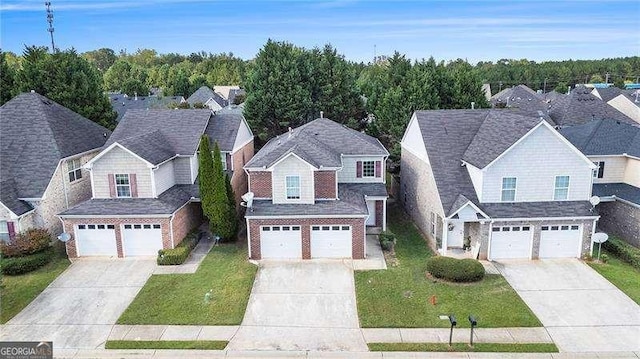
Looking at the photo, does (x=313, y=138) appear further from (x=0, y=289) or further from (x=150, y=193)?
(x=0, y=289)

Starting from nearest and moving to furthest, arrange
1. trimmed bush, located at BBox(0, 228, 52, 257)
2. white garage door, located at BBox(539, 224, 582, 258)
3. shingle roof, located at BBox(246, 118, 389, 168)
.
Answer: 1. trimmed bush, located at BBox(0, 228, 52, 257)
2. white garage door, located at BBox(539, 224, 582, 258)
3. shingle roof, located at BBox(246, 118, 389, 168)

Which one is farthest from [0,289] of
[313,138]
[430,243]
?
[430,243]

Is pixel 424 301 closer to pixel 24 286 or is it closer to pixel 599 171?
pixel 599 171

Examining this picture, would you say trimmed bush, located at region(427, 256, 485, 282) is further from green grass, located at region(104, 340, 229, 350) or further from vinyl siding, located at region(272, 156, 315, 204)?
green grass, located at region(104, 340, 229, 350)

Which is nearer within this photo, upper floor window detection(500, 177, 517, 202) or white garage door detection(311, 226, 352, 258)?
white garage door detection(311, 226, 352, 258)

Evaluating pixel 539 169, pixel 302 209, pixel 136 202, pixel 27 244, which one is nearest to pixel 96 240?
pixel 136 202

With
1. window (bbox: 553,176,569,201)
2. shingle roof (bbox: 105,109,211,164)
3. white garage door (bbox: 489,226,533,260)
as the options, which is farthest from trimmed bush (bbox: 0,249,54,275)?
window (bbox: 553,176,569,201)

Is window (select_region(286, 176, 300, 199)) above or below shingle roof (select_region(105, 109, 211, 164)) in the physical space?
below
